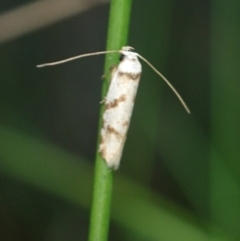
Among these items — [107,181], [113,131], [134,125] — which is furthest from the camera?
[134,125]

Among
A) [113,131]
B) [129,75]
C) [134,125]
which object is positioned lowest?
[113,131]

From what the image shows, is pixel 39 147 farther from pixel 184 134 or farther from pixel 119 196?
pixel 184 134

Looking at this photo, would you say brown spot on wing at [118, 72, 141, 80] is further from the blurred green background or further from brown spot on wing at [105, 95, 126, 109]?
the blurred green background

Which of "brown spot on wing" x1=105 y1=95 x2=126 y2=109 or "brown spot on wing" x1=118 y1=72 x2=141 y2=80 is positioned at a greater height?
"brown spot on wing" x1=118 y1=72 x2=141 y2=80

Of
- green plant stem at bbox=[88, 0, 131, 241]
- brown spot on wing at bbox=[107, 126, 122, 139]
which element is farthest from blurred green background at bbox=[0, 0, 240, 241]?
green plant stem at bbox=[88, 0, 131, 241]

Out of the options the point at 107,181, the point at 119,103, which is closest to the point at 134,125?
the point at 119,103

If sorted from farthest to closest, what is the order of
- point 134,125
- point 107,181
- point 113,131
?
point 134,125
point 113,131
point 107,181

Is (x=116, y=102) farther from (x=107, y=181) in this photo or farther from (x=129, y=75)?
(x=107, y=181)

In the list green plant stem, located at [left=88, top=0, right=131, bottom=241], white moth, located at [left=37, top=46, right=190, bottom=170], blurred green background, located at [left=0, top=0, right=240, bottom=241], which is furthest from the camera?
blurred green background, located at [left=0, top=0, right=240, bottom=241]
